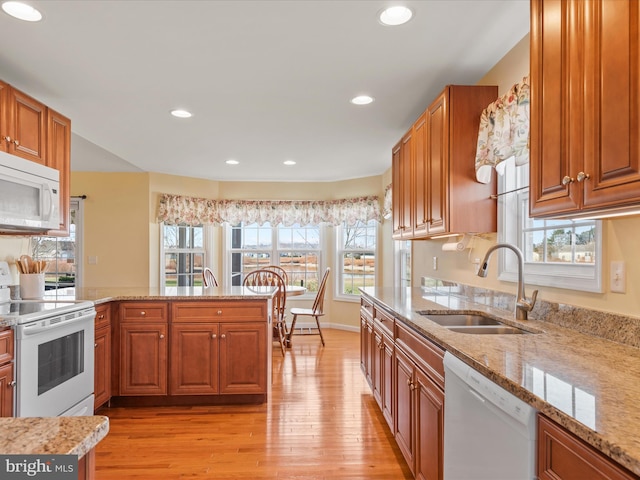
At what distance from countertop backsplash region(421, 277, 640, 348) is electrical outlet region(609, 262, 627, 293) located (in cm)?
10

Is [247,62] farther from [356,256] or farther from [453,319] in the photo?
[356,256]

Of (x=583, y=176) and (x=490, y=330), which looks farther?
(x=490, y=330)

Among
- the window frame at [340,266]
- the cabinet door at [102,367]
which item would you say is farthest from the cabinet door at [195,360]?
the window frame at [340,266]

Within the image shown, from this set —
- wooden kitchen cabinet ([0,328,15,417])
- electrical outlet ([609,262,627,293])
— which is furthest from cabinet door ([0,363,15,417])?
electrical outlet ([609,262,627,293])

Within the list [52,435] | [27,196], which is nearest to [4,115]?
[27,196]

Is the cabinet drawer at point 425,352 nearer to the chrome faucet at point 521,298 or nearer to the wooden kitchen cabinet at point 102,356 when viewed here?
the chrome faucet at point 521,298

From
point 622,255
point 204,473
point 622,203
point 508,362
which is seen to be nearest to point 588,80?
point 622,203

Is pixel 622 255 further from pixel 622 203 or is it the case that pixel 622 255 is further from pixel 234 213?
pixel 234 213

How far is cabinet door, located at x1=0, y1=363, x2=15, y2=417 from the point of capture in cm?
203

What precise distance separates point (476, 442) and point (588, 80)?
1181 millimetres

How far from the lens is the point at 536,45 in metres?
1.51

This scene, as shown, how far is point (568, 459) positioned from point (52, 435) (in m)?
1.02

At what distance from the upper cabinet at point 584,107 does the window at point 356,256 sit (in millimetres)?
4502

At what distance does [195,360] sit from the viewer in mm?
3133
